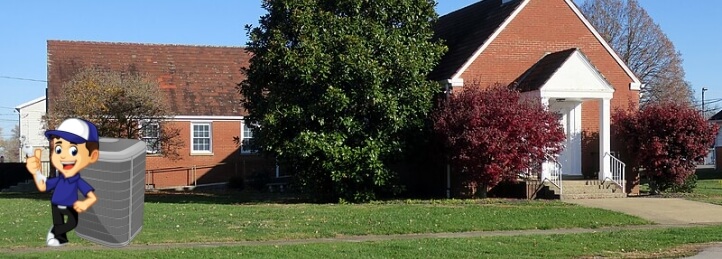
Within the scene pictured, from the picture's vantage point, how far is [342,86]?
22.7 meters

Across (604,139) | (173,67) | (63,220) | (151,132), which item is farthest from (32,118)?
(63,220)

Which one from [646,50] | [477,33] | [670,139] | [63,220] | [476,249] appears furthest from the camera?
[646,50]

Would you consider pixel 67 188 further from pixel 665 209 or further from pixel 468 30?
pixel 468 30

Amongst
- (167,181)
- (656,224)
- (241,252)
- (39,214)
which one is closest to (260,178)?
(167,181)

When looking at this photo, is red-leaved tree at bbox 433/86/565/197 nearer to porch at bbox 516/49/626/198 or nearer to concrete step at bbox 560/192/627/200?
porch at bbox 516/49/626/198

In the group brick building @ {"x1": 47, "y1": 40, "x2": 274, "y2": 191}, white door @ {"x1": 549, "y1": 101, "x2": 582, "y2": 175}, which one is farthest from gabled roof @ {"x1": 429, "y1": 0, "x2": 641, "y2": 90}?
brick building @ {"x1": 47, "y1": 40, "x2": 274, "y2": 191}

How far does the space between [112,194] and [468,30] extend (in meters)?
25.2

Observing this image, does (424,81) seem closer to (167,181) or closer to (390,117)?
(390,117)

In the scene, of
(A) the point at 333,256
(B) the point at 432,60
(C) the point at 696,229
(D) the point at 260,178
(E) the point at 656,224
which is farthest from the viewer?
(D) the point at 260,178

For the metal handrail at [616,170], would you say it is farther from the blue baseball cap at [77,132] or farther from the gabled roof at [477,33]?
the blue baseball cap at [77,132]

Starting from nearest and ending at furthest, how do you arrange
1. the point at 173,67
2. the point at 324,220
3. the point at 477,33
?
the point at 324,220 → the point at 477,33 → the point at 173,67

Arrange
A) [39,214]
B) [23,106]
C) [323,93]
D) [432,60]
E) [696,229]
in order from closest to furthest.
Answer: [696,229] → [39,214] → [323,93] → [432,60] → [23,106]

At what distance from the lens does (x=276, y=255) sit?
12.5 m

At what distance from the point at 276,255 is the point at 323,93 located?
10335 mm
